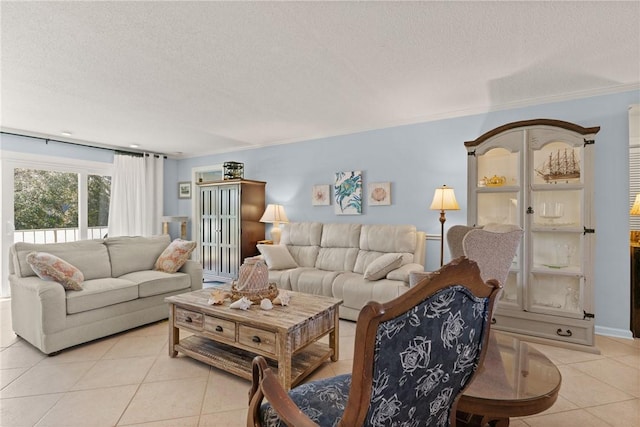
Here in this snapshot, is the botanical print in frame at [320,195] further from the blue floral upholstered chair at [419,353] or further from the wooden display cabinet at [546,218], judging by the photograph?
the blue floral upholstered chair at [419,353]

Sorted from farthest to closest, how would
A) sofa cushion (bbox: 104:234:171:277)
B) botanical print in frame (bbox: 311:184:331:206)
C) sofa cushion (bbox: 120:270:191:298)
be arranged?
botanical print in frame (bbox: 311:184:331:206)
sofa cushion (bbox: 104:234:171:277)
sofa cushion (bbox: 120:270:191:298)

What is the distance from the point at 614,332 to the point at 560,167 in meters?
1.63

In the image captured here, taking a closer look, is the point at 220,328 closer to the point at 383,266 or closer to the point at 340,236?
the point at 383,266

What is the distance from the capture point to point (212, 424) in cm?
175

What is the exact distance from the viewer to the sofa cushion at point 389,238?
3.62 metres

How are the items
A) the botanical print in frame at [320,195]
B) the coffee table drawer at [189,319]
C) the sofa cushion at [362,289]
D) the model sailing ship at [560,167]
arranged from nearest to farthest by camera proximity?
1. the coffee table drawer at [189,319]
2. the model sailing ship at [560,167]
3. the sofa cushion at [362,289]
4. the botanical print in frame at [320,195]

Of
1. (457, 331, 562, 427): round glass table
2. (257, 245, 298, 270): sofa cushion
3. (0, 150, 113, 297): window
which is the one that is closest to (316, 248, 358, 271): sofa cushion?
(257, 245, 298, 270): sofa cushion

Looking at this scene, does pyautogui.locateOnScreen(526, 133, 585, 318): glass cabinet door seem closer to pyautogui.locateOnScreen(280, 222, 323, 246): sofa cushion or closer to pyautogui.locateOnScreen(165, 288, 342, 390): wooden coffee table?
pyautogui.locateOnScreen(165, 288, 342, 390): wooden coffee table

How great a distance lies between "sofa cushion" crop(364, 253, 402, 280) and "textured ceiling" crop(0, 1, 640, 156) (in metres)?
1.65

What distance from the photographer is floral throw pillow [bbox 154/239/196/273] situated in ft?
11.9

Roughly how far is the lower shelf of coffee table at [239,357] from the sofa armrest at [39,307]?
1.02 meters

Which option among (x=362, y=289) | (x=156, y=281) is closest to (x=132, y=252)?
A: (x=156, y=281)

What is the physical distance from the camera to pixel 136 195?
560 centimetres

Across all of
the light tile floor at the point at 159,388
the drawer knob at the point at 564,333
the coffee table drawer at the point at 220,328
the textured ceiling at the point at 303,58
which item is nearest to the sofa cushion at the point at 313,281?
the light tile floor at the point at 159,388
